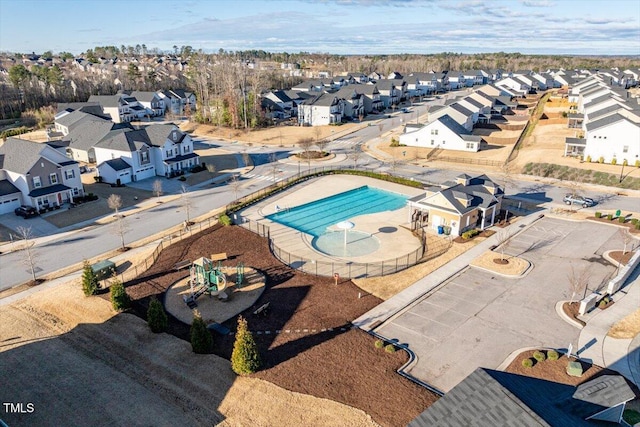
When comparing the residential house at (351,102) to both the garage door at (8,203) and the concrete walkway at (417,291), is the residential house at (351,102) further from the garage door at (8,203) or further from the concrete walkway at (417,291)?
the garage door at (8,203)

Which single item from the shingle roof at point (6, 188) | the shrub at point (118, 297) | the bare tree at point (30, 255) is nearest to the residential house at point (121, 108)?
the shingle roof at point (6, 188)

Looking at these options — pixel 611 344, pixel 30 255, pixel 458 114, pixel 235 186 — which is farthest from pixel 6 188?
pixel 458 114

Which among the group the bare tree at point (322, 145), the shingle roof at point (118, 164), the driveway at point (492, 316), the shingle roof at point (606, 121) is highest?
the shingle roof at point (606, 121)

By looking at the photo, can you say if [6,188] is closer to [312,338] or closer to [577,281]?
[312,338]

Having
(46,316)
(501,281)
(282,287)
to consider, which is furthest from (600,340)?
(46,316)

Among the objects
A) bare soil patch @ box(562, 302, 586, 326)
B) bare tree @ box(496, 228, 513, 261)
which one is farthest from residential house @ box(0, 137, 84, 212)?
bare soil patch @ box(562, 302, 586, 326)

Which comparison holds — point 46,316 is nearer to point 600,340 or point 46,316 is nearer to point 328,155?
point 600,340

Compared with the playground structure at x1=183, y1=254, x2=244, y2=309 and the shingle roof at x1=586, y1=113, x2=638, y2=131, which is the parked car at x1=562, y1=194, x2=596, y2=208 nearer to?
the shingle roof at x1=586, y1=113, x2=638, y2=131
